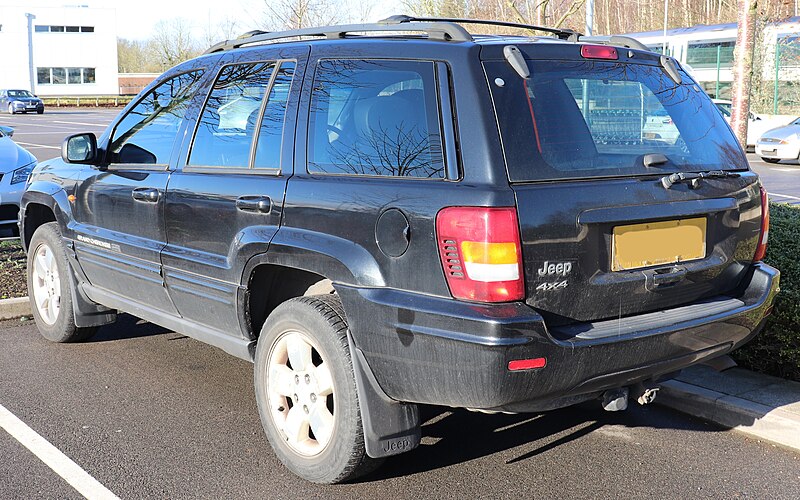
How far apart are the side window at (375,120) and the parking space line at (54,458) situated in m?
1.65

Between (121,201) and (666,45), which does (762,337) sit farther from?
(666,45)

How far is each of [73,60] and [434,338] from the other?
78.1 meters

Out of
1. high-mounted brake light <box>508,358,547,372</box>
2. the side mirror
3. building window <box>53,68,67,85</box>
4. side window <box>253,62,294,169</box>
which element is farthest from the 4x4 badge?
building window <box>53,68,67,85</box>

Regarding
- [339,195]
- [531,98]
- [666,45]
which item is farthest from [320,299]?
[666,45]

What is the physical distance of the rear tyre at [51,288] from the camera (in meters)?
5.78

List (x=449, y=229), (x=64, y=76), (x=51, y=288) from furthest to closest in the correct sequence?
1. (x=64, y=76)
2. (x=51, y=288)
3. (x=449, y=229)

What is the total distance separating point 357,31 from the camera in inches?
159

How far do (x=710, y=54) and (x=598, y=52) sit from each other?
117 feet

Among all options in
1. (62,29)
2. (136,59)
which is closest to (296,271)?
(62,29)

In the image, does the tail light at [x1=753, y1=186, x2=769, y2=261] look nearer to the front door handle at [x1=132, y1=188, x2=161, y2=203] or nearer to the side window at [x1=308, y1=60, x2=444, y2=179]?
the side window at [x1=308, y1=60, x2=444, y2=179]

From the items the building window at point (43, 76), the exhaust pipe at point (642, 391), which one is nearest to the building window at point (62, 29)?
the building window at point (43, 76)

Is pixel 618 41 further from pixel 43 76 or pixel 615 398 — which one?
pixel 43 76

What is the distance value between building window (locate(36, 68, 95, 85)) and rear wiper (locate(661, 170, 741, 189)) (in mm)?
77102

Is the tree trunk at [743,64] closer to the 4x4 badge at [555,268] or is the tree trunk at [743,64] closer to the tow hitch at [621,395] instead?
the tow hitch at [621,395]
